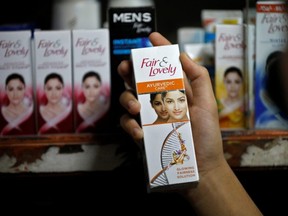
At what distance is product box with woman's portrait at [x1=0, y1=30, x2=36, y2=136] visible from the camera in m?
0.75

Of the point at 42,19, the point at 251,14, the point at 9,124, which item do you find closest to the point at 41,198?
the point at 9,124

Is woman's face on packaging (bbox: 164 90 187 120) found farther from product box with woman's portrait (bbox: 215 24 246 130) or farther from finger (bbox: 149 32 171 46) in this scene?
product box with woman's portrait (bbox: 215 24 246 130)

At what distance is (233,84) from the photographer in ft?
2.61

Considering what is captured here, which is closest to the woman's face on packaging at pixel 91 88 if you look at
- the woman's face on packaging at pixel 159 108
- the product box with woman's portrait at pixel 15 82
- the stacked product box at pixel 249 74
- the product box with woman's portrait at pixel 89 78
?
the product box with woman's portrait at pixel 89 78

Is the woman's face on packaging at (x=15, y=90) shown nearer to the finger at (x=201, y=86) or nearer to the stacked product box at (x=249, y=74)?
the finger at (x=201, y=86)

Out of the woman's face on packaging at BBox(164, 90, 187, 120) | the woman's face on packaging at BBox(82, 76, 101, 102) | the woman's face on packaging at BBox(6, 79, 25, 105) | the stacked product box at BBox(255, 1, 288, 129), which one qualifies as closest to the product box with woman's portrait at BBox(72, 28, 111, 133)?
the woman's face on packaging at BBox(82, 76, 101, 102)

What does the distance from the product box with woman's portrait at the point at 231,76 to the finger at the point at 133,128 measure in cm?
24

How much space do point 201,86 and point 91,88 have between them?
0.78 feet

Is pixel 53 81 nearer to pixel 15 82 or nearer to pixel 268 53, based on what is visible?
pixel 15 82

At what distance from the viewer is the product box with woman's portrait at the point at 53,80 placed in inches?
29.9

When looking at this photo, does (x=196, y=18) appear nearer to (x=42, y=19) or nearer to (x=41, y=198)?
(x=42, y=19)

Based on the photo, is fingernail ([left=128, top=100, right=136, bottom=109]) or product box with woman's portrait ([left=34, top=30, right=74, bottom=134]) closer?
fingernail ([left=128, top=100, right=136, bottom=109])

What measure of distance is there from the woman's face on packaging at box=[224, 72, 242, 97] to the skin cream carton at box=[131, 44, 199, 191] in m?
0.23

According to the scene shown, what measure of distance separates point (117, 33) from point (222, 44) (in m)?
0.23
